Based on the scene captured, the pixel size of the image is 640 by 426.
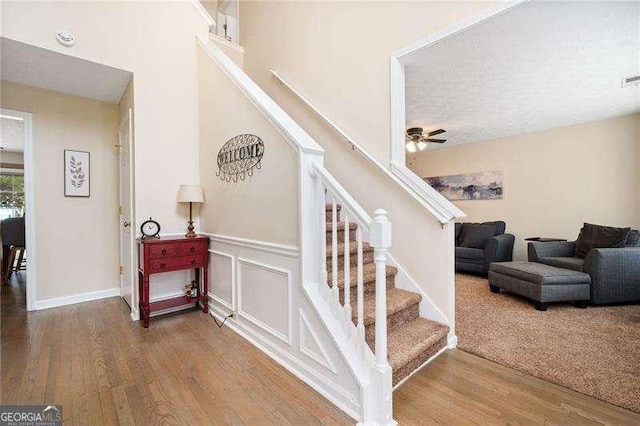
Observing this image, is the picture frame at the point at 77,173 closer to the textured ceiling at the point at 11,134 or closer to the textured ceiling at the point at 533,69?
the textured ceiling at the point at 11,134

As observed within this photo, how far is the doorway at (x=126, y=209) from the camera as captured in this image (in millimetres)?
2955

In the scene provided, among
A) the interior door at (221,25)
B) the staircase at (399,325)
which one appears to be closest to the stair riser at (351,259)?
the staircase at (399,325)

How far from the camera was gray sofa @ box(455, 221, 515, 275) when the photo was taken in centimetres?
438

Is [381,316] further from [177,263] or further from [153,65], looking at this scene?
[153,65]

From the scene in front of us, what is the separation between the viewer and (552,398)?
1625 mm

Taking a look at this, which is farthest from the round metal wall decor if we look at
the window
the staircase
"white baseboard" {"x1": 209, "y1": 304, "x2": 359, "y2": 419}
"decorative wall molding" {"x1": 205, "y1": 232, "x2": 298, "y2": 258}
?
the window

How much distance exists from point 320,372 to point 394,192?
153 cm

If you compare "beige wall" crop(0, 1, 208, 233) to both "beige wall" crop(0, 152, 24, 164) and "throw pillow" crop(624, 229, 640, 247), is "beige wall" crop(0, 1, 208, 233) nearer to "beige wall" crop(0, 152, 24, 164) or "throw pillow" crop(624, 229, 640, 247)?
"throw pillow" crop(624, 229, 640, 247)

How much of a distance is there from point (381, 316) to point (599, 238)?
150 inches

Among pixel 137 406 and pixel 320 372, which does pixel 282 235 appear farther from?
pixel 137 406

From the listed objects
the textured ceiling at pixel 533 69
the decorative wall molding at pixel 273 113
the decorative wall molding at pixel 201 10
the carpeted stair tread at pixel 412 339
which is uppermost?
the decorative wall molding at pixel 201 10

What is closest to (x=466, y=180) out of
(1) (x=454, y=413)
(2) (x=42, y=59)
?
(1) (x=454, y=413)

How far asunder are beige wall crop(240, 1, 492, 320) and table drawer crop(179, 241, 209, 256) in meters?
1.55

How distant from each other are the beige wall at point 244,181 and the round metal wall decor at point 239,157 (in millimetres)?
56
